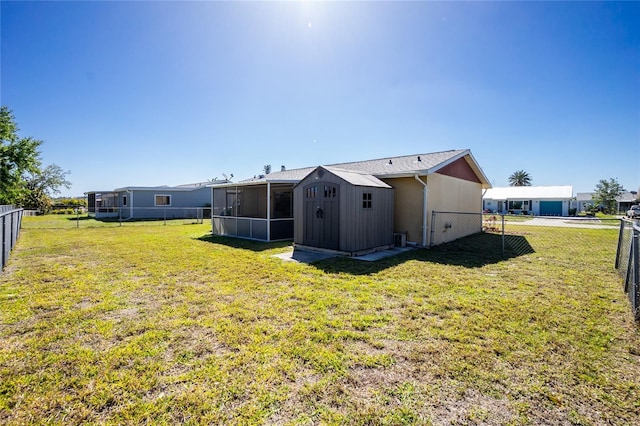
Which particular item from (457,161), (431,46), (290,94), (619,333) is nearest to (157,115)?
(290,94)

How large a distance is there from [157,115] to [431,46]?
13108 mm

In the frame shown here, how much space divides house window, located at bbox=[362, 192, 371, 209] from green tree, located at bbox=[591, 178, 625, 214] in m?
47.3

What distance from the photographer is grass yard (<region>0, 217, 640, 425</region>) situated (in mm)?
2078

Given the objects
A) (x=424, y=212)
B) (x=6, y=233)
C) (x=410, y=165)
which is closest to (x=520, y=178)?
(x=410, y=165)

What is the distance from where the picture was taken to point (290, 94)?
41.0 feet

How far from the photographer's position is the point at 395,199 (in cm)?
1023

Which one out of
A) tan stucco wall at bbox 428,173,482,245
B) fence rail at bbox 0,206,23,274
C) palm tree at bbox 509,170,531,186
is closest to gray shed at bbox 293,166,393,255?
tan stucco wall at bbox 428,173,482,245

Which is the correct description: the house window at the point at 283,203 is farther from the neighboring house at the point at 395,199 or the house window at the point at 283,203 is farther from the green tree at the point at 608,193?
the green tree at the point at 608,193

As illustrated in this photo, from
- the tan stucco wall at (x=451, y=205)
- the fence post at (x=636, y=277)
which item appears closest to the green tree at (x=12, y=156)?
the tan stucco wall at (x=451, y=205)

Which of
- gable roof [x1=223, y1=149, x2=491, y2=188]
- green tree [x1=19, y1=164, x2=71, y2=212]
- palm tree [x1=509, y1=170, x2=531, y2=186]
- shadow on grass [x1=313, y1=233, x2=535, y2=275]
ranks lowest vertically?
shadow on grass [x1=313, y1=233, x2=535, y2=275]

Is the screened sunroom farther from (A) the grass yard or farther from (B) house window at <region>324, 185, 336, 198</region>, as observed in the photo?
(A) the grass yard

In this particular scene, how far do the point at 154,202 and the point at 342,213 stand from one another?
22.9 m

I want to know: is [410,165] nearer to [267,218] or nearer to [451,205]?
[451,205]

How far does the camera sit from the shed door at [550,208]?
34625mm
